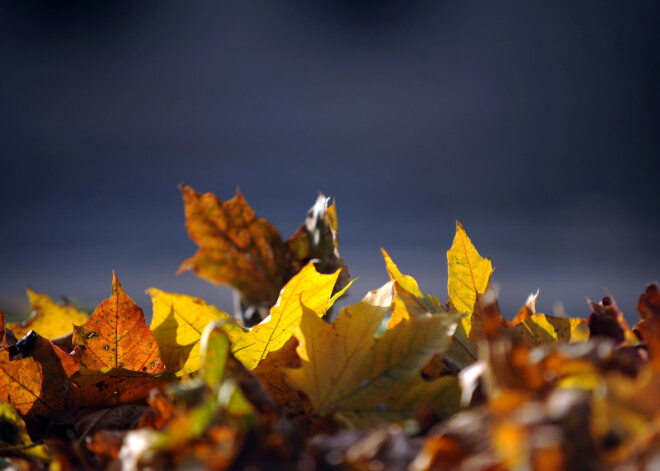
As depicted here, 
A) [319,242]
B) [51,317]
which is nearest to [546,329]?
[319,242]

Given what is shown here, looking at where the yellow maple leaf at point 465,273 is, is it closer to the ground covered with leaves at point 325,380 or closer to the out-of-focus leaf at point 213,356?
the ground covered with leaves at point 325,380

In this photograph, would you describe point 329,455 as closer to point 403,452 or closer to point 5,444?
point 403,452

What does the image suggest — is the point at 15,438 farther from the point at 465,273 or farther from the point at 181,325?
Answer: the point at 465,273

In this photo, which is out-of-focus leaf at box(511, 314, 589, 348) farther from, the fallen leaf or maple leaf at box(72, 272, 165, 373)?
maple leaf at box(72, 272, 165, 373)

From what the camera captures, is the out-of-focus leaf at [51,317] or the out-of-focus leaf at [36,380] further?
the out-of-focus leaf at [51,317]

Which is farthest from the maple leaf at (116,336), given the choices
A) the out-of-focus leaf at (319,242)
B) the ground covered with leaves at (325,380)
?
the out-of-focus leaf at (319,242)

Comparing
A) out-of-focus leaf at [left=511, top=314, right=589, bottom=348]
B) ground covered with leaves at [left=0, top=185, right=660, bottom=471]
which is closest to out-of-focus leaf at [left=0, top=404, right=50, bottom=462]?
ground covered with leaves at [left=0, top=185, right=660, bottom=471]

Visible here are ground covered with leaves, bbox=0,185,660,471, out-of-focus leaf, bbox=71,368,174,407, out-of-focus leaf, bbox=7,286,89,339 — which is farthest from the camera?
out-of-focus leaf, bbox=7,286,89,339
